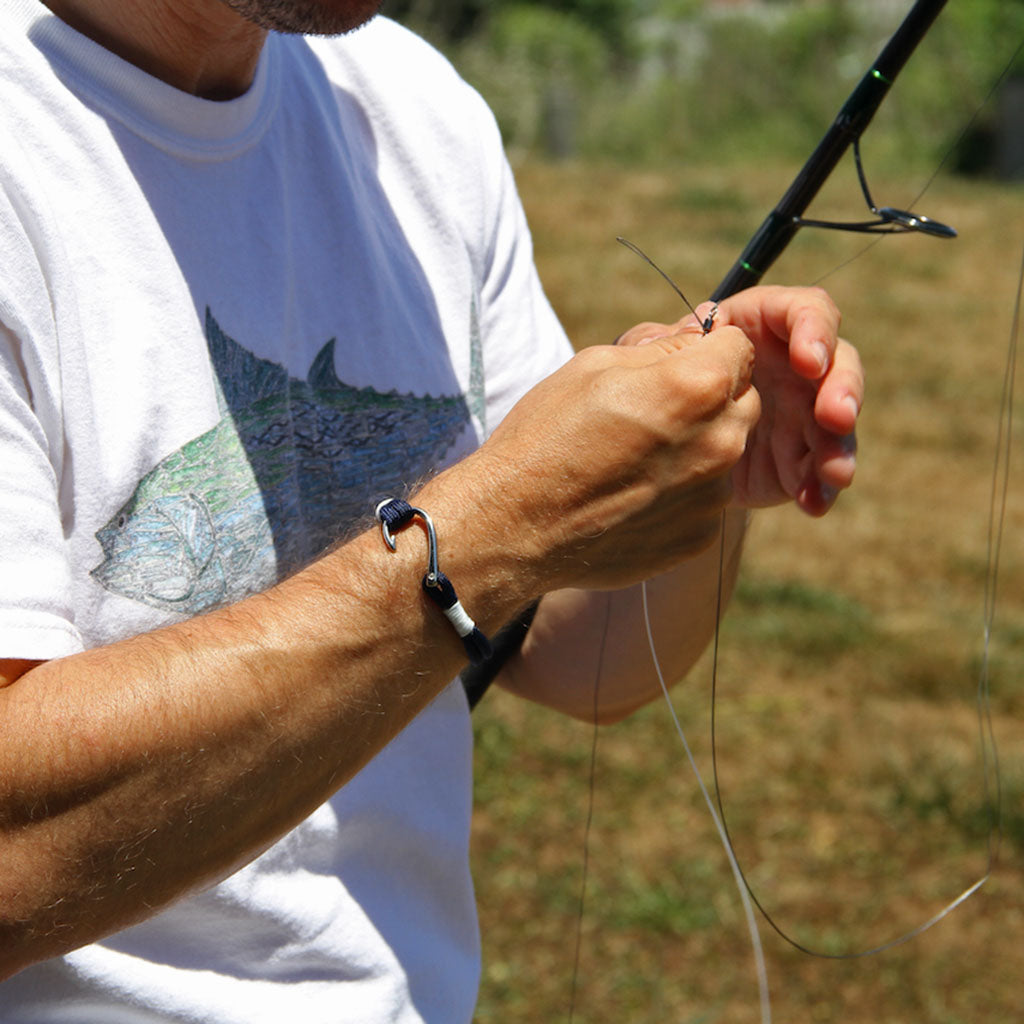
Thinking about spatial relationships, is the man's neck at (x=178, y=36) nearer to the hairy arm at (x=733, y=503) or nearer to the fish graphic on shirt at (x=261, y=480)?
the fish graphic on shirt at (x=261, y=480)

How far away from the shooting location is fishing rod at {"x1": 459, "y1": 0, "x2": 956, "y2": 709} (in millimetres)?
1265

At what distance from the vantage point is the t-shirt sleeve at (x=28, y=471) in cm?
88

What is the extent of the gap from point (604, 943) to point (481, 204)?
2.00 metres

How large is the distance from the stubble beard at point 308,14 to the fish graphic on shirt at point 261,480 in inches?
10.1

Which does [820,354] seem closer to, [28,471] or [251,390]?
[251,390]

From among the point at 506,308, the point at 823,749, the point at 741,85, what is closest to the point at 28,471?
the point at 506,308

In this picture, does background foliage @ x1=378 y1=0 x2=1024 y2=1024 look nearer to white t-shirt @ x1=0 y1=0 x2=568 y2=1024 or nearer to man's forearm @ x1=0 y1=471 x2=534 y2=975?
white t-shirt @ x1=0 y1=0 x2=568 y2=1024

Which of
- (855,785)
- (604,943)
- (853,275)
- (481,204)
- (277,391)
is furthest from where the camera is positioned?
(853,275)

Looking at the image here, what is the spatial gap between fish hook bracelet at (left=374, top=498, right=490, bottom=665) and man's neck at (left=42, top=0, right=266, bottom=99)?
0.44 metres

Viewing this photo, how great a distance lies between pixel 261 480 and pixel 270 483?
0.04ft

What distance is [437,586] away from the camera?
0.96m

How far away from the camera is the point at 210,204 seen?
3.63ft

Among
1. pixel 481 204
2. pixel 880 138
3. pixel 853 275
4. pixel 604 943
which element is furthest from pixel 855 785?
pixel 880 138

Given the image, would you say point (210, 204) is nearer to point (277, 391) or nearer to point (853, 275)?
point (277, 391)
